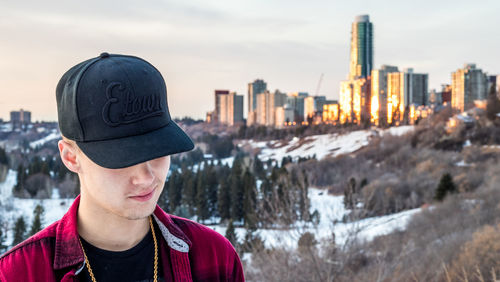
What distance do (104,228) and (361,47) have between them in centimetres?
14425

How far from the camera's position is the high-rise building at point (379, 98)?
63.9 meters

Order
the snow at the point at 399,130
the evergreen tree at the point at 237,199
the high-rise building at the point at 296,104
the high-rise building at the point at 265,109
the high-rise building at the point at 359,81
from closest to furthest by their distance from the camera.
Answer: the evergreen tree at the point at 237,199, the snow at the point at 399,130, the high-rise building at the point at 359,81, the high-rise building at the point at 296,104, the high-rise building at the point at 265,109

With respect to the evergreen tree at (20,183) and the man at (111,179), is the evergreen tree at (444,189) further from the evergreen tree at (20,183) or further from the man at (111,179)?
the evergreen tree at (20,183)

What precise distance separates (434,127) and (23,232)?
40649 millimetres

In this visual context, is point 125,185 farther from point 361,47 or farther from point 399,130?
point 361,47

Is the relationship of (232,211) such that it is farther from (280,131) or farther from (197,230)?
(280,131)

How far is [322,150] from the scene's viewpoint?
66312 millimetres

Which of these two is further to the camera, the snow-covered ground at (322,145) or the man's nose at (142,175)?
the snow-covered ground at (322,145)

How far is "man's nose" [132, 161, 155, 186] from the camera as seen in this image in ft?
4.63

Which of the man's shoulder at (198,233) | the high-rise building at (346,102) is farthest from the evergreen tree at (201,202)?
the high-rise building at (346,102)

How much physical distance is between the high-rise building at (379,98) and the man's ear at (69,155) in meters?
62.9

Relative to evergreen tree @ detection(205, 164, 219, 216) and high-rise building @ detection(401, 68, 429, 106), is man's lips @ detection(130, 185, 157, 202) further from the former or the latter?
high-rise building @ detection(401, 68, 429, 106)

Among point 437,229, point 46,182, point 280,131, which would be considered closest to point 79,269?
point 437,229

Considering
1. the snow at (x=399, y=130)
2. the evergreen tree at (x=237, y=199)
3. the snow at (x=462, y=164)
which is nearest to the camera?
the evergreen tree at (x=237, y=199)
